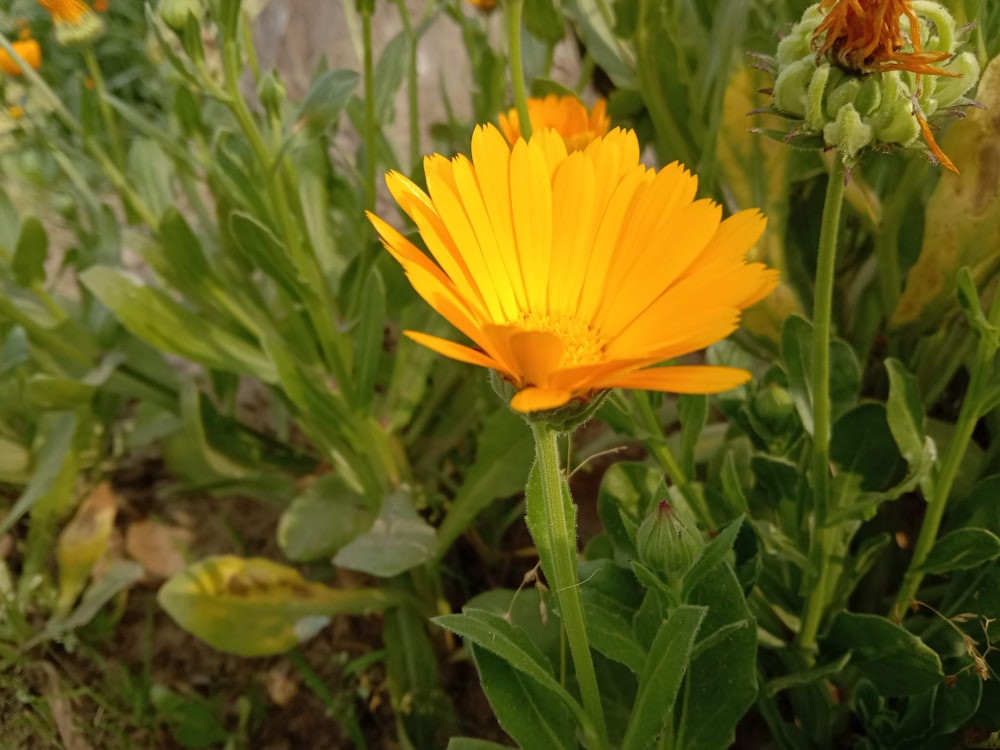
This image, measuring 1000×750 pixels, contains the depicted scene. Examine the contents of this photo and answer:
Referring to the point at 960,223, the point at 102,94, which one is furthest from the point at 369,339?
the point at 960,223

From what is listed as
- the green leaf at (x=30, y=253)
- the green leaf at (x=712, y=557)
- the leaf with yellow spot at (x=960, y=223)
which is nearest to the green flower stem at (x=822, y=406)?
the green leaf at (x=712, y=557)

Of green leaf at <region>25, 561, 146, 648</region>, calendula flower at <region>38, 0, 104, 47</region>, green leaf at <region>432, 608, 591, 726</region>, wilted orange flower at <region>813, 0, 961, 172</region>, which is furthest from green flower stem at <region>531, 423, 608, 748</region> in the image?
calendula flower at <region>38, 0, 104, 47</region>

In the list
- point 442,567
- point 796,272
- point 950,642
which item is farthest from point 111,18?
point 950,642

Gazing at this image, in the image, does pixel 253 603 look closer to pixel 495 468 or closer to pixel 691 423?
pixel 495 468

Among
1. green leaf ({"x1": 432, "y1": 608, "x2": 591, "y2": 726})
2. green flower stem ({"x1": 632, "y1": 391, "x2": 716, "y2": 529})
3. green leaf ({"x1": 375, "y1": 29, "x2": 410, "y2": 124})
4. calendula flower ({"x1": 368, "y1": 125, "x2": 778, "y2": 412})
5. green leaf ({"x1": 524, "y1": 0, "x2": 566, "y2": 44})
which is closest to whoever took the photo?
calendula flower ({"x1": 368, "y1": 125, "x2": 778, "y2": 412})

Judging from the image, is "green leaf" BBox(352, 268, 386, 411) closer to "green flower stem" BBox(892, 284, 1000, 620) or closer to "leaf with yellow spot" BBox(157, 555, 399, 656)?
"leaf with yellow spot" BBox(157, 555, 399, 656)

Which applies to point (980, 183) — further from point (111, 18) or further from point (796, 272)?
point (111, 18)
